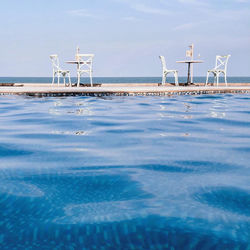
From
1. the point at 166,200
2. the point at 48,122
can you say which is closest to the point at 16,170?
the point at 166,200

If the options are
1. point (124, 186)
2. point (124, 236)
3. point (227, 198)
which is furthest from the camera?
point (124, 186)

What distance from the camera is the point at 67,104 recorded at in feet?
22.7

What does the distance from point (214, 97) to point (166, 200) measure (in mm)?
7248

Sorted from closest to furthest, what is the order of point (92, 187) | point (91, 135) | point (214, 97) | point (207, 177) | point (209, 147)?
point (92, 187)
point (207, 177)
point (209, 147)
point (91, 135)
point (214, 97)

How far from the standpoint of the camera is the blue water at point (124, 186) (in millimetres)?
1624

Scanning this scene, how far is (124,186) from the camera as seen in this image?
7.52ft

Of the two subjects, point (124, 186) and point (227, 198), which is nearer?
point (227, 198)

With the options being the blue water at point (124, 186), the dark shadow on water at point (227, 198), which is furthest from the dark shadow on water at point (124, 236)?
the dark shadow on water at point (227, 198)

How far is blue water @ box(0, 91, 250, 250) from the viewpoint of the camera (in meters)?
1.62

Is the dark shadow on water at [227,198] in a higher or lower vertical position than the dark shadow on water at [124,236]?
higher

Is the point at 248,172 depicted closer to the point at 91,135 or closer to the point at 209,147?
the point at 209,147

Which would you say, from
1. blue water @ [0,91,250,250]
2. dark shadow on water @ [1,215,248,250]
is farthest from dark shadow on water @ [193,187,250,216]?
dark shadow on water @ [1,215,248,250]

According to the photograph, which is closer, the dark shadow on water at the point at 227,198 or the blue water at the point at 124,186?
the blue water at the point at 124,186

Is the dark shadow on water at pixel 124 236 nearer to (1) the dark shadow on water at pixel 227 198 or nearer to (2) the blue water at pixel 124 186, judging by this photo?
(2) the blue water at pixel 124 186
